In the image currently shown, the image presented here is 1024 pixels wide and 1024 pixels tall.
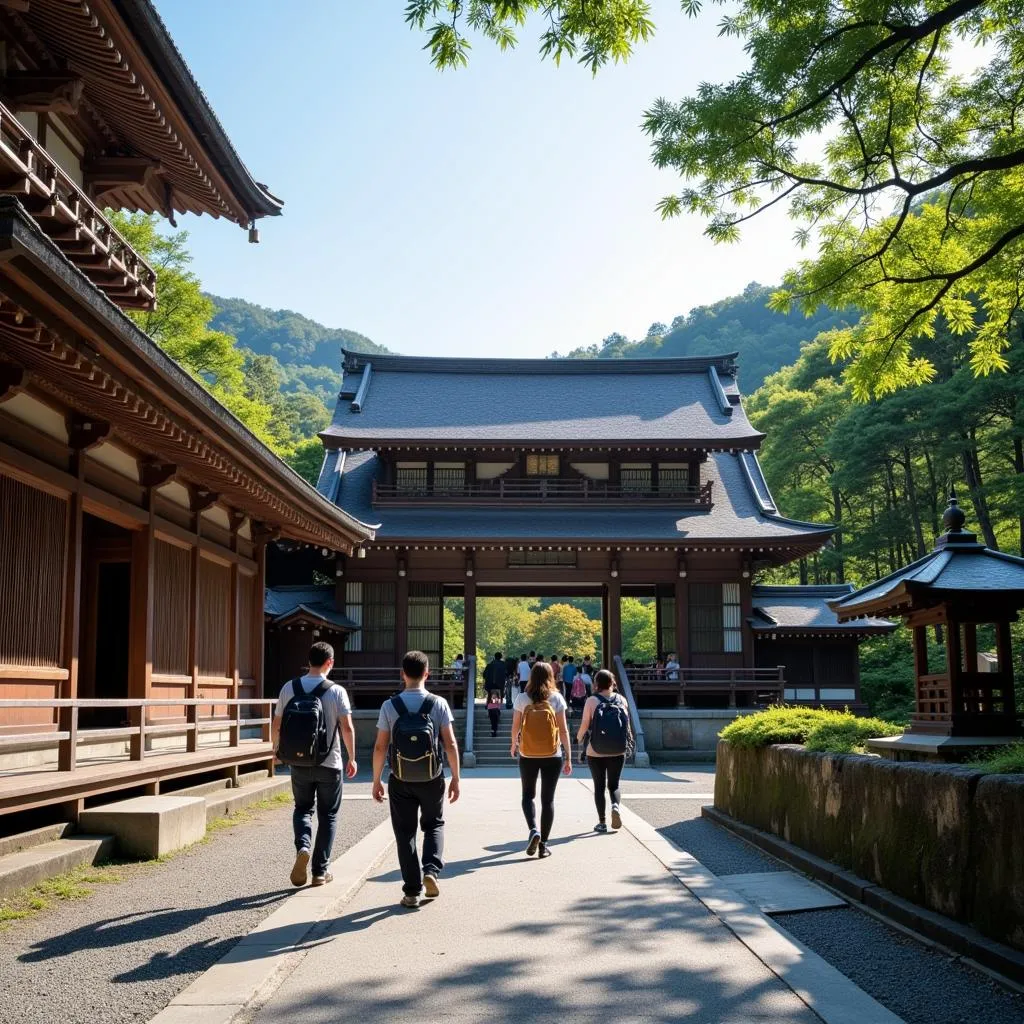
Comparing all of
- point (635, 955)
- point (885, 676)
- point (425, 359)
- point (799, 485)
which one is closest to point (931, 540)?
point (799, 485)

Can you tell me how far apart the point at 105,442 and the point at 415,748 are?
5.41 m

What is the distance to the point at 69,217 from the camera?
9281mm

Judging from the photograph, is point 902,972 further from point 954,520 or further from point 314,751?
point 954,520

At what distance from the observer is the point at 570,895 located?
7039 mm

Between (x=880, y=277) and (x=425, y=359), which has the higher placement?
(x=425, y=359)

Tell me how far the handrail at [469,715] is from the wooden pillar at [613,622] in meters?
3.55

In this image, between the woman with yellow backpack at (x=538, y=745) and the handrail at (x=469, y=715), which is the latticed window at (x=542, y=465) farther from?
the woman with yellow backpack at (x=538, y=745)

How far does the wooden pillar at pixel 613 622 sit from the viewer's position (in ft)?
86.7

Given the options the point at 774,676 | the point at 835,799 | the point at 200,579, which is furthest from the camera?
the point at 774,676

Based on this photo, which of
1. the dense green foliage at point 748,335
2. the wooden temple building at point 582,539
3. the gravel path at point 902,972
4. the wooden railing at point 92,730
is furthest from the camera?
the dense green foliage at point 748,335

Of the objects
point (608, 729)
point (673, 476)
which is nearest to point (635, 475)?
point (673, 476)

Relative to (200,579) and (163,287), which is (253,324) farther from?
(200,579)

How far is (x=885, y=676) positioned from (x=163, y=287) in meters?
24.3

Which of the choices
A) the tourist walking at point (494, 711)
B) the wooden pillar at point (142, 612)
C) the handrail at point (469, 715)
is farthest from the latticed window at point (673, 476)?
the wooden pillar at point (142, 612)
